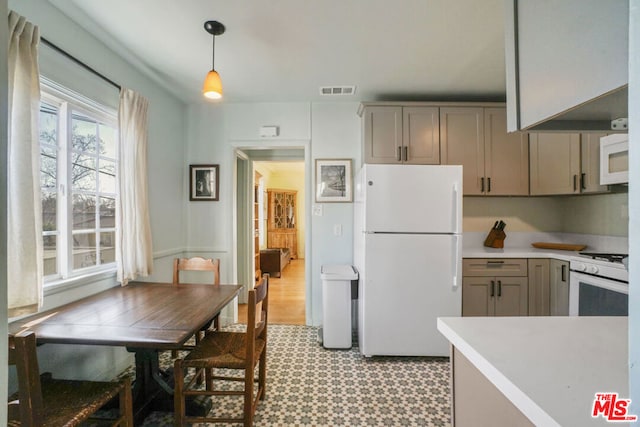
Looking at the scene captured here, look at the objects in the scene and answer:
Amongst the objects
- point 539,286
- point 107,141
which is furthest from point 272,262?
point 539,286

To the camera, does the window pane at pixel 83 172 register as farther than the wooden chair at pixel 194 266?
No

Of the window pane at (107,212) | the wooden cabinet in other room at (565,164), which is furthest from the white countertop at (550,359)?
the window pane at (107,212)

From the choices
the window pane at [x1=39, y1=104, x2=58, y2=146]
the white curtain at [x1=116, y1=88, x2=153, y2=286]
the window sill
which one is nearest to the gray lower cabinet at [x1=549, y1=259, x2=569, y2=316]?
the white curtain at [x1=116, y1=88, x2=153, y2=286]

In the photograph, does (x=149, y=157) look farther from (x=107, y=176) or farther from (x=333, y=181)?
(x=333, y=181)

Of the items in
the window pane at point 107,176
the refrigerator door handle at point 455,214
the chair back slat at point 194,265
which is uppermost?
the window pane at point 107,176

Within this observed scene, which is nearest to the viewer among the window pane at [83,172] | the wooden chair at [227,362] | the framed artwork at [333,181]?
the wooden chair at [227,362]

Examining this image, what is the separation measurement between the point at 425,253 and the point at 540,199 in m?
1.76

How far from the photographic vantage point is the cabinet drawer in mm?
2643

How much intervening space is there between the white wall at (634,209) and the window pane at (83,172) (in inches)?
101

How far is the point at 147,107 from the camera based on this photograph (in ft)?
8.12

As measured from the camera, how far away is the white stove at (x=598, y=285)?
78.5 inches

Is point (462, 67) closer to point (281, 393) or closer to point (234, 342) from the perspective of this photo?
point (234, 342)

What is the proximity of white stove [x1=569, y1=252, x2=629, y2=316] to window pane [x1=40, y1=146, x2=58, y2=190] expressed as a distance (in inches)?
146

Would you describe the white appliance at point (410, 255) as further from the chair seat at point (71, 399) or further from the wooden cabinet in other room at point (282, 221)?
the wooden cabinet in other room at point (282, 221)
